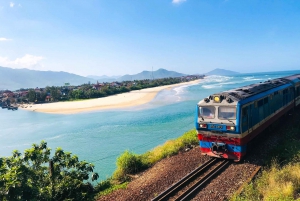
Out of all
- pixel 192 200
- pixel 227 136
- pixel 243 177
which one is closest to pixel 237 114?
pixel 227 136

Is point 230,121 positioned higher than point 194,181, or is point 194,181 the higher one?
point 230,121

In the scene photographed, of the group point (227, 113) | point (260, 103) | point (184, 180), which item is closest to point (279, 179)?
point (227, 113)

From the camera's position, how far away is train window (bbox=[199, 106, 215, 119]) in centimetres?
1199

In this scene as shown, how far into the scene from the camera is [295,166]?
33.4 ft

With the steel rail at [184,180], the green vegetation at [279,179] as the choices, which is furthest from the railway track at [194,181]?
the green vegetation at [279,179]

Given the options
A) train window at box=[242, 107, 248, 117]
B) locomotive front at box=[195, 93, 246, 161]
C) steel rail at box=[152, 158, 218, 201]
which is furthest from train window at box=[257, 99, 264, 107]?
steel rail at box=[152, 158, 218, 201]

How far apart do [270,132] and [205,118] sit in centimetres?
627

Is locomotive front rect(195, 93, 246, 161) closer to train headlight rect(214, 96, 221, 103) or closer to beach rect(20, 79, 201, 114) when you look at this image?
train headlight rect(214, 96, 221, 103)

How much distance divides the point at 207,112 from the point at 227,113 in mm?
1086

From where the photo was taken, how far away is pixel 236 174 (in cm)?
1053

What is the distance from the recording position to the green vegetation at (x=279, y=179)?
830 centimetres

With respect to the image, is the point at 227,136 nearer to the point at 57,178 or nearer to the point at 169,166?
the point at 169,166

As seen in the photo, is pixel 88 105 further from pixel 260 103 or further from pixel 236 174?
pixel 236 174

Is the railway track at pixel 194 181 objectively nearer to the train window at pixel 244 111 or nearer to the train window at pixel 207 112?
the train window at pixel 207 112
